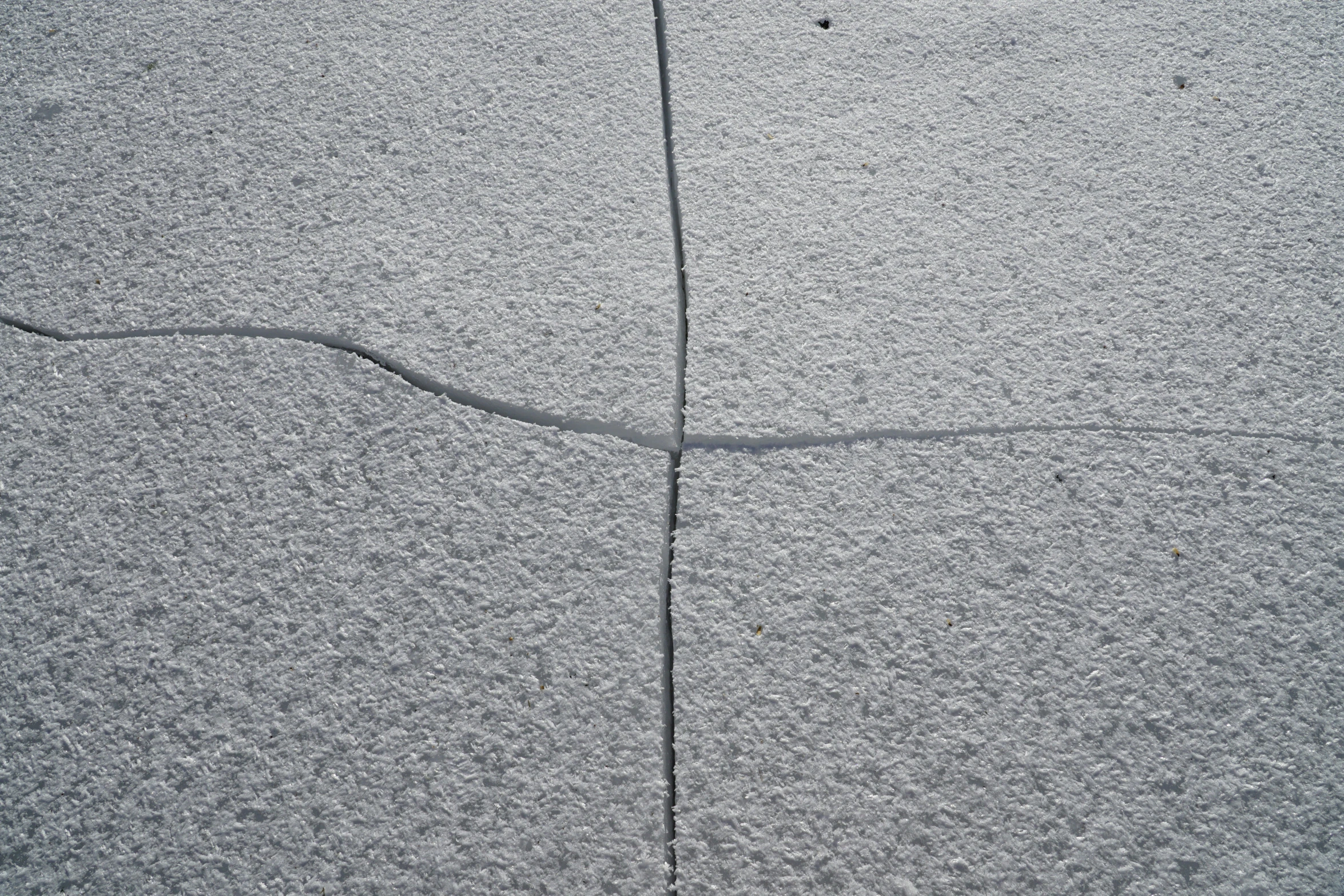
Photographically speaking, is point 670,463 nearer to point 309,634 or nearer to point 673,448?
point 673,448

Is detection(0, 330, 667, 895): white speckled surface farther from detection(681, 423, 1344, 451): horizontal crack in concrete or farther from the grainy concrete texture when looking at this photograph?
detection(681, 423, 1344, 451): horizontal crack in concrete

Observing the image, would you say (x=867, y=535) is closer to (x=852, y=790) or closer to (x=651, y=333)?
(x=852, y=790)

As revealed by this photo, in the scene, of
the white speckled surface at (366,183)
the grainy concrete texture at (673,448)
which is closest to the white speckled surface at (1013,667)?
the grainy concrete texture at (673,448)

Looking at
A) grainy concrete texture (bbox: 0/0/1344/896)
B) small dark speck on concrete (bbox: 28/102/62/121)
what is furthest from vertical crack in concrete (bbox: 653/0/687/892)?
small dark speck on concrete (bbox: 28/102/62/121)

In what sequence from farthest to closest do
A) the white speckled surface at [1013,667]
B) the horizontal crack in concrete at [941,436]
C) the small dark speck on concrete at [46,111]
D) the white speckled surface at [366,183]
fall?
1. the small dark speck on concrete at [46,111]
2. the white speckled surface at [366,183]
3. the horizontal crack in concrete at [941,436]
4. the white speckled surface at [1013,667]

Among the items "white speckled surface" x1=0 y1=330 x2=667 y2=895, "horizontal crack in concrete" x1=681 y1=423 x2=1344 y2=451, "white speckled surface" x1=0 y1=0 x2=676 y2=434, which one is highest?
"white speckled surface" x1=0 y1=0 x2=676 y2=434

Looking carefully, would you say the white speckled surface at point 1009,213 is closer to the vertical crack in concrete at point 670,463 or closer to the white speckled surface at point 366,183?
the vertical crack in concrete at point 670,463

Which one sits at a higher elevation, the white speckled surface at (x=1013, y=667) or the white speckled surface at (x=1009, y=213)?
the white speckled surface at (x=1009, y=213)
